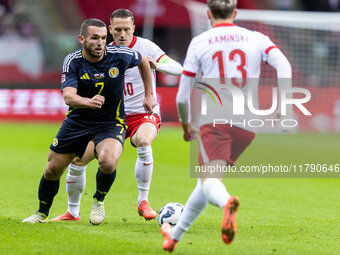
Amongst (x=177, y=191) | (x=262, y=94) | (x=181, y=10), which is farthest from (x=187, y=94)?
(x=181, y=10)

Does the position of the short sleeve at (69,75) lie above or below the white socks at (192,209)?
above

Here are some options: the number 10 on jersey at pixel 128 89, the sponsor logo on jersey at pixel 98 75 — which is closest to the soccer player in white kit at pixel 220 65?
the sponsor logo on jersey at pixel 98 75

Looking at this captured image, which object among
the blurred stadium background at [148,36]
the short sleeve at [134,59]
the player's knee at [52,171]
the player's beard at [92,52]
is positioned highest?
the player's beard at [92,52]

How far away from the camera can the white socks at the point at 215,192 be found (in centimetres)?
541

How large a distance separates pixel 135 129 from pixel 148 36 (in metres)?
20.1

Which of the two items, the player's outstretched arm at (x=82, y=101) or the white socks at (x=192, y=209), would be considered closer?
the white socks at (x=192, y=209)

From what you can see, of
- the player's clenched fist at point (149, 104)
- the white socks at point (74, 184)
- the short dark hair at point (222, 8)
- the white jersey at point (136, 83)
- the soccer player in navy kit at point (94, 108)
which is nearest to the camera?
the short dark hair at point (222, 8)

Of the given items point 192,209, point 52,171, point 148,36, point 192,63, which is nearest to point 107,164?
point 52,171

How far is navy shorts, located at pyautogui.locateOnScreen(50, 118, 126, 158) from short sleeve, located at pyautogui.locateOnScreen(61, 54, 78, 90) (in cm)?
48

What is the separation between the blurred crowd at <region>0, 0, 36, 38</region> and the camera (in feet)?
83.5

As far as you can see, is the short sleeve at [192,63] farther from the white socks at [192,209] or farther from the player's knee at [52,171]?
the player's knee at [52,171]

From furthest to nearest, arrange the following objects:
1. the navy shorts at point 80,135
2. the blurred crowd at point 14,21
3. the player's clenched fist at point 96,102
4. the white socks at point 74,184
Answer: the blurred crowd at point 14,21 < the white socks at point 74,184 < the navy shorts at point 80,135 < the player's clenched fist at point 96,102

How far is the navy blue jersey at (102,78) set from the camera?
703cm

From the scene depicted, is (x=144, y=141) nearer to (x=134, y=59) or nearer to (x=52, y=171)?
(x=134, y=59)
